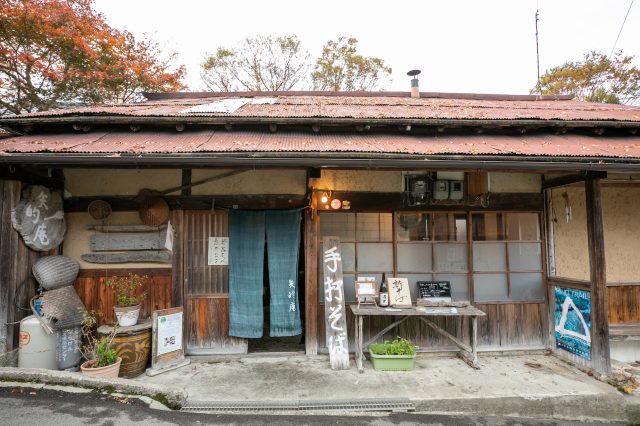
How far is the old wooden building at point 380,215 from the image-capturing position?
5445mm

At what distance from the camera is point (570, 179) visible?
17.5ft

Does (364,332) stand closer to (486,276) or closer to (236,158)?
(486,276)

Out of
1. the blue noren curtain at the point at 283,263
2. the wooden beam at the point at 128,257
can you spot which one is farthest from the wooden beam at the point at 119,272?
the blue noren curtain at the point at 283,263

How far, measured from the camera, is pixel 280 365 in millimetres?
5230

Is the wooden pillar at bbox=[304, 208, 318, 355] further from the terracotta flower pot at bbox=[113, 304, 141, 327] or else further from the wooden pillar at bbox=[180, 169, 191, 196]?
the terracotta flower pot at bbox=[113, 304, 141, 327]

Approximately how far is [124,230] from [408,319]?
5.06 meters

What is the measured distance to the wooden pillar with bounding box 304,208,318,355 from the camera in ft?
18.4

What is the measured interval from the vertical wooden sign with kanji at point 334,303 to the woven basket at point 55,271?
13.2 feet

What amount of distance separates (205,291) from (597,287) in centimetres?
604

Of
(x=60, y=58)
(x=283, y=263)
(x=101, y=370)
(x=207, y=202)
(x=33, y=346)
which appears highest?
(x=60, y=58)

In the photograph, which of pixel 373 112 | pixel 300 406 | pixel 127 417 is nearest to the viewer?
pixel 127 417

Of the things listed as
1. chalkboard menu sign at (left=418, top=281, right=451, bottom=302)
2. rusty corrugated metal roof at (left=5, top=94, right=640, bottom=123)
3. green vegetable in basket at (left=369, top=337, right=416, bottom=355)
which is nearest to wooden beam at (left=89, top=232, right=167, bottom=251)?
rusty corrugated metal roof at (left=5, top=94, right=640, bottom=123)

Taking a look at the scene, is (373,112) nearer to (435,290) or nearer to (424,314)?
(435,290)

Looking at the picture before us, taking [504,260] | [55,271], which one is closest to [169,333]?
[55,271]
